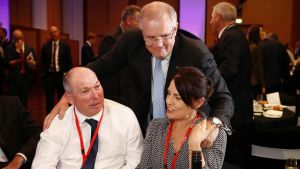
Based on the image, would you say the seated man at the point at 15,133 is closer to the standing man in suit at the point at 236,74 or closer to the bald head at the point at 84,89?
the bald head at the point at 84,89

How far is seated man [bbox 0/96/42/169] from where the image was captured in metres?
2.31

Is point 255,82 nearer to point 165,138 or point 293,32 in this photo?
point 165,138

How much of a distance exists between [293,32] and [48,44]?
6.25 meters

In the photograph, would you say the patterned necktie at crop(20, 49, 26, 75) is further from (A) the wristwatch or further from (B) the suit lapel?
(A) the wristwatch

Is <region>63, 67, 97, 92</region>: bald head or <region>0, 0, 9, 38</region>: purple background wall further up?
<region>0, 0, 9, 38</region>: purple background wall

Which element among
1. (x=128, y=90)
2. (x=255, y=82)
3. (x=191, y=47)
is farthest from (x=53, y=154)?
(x=255, y=82)

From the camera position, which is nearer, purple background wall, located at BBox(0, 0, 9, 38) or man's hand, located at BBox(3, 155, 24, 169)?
man's hand, located at BBox(3, 155, 24, 169)

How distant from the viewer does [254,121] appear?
3721 millimetres

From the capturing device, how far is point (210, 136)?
70.2 inches

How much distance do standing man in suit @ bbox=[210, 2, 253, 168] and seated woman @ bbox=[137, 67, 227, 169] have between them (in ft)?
5.70

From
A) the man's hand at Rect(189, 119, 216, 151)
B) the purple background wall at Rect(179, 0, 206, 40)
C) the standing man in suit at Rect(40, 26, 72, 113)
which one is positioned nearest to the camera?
the man's hand at Rect(189, 119, 216, 151)

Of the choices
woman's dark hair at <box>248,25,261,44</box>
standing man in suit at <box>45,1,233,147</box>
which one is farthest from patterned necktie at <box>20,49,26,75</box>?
standing man in suit at <box>45,1,233,147</box>

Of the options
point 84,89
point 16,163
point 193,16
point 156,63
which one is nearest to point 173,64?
point 156,63

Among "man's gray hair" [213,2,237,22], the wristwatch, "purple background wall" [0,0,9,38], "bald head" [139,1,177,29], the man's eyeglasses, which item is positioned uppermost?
"purple background wall" [0,0,9,38]
